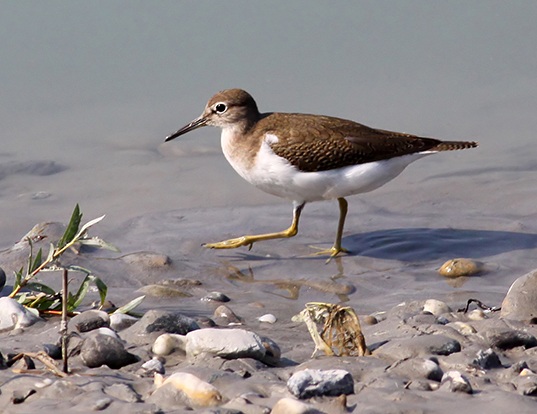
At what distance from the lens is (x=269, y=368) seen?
3742 mm

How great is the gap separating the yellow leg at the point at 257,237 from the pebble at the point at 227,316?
1.81m

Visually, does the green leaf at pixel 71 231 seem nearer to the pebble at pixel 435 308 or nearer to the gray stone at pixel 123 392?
the gray stone at pixel 123 392

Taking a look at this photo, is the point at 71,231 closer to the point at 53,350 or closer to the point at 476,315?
the point at 53,350

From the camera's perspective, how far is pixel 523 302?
14.5ft

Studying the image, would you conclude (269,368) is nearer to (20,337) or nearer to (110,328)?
(110,328)

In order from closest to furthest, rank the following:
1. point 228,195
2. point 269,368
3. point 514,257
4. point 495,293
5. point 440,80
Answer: point 269,368 < point 495,293 < point 514,257 < point 228,195 < point 440,80

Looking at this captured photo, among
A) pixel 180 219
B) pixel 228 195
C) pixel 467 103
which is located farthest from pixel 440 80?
pixel 180 219

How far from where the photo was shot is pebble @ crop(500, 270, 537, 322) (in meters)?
4.38

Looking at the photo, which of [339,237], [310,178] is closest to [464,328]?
[339,237]

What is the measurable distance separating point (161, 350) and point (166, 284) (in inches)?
76.8

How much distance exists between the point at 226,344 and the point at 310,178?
11.0 ft

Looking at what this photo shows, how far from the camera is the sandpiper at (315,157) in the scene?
7012 millimetres

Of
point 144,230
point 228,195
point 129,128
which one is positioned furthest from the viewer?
point 129,128

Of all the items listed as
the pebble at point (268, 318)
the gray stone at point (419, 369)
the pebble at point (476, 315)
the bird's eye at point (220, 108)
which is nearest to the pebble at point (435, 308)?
the pebble at point (476, 315)
